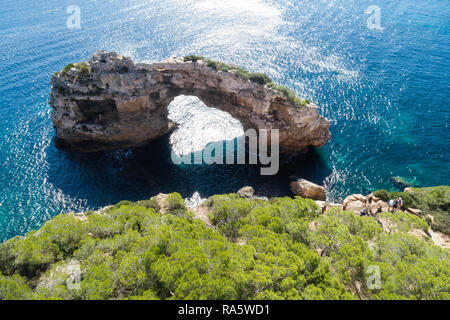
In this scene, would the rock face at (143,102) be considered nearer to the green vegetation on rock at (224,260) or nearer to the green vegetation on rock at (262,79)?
the green vegetation on rock at (262,79)

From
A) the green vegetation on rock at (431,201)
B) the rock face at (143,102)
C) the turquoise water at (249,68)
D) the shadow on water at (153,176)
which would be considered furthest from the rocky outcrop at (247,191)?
the green vegetation on rock at (431,201)

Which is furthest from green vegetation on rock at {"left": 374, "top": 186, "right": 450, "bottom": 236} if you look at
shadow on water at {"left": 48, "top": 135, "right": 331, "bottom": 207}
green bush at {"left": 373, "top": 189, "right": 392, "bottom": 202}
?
shadow on water at {"left": 48, "top": 135, "right": 331, "bottom": 207}

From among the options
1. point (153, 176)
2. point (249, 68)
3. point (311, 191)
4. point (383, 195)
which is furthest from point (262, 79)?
point (383, 195)

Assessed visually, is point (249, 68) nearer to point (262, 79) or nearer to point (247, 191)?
point (262, 79)

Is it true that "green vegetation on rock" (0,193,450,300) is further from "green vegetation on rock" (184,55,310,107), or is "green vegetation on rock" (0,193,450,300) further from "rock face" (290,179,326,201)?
"green vegetation on rock" (184,55,310,107)

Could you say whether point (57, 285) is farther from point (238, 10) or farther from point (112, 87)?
point (238, 10)
